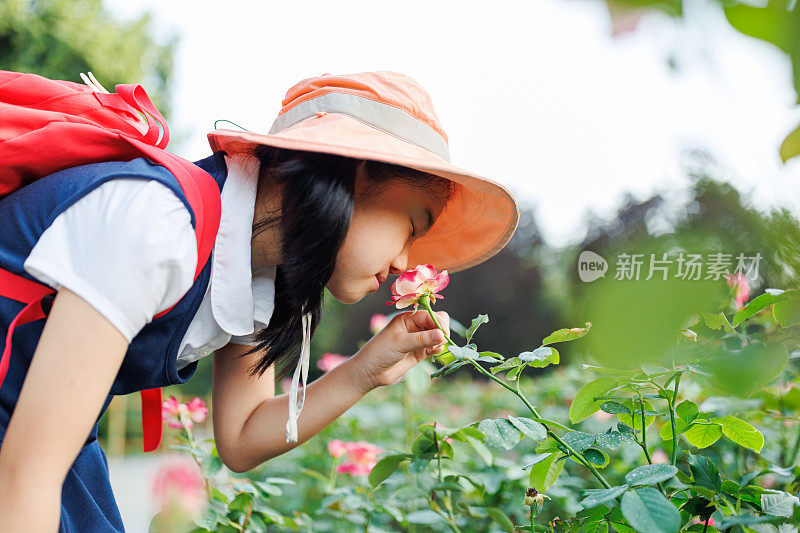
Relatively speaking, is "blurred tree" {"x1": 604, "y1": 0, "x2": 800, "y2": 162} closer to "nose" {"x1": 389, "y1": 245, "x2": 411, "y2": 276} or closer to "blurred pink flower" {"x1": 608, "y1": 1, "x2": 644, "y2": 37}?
"blurred pink flower" {"x1": 608, "y1": 1, "x2": 644, "y2": 37}

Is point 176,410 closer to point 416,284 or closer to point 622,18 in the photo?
point 416,284

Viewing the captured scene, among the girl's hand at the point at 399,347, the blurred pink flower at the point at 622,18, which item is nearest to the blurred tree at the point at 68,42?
the girl's hand at the point at 399,347

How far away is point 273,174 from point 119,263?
356mm

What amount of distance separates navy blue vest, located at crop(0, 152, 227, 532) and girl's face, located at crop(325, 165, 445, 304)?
0.22 metres

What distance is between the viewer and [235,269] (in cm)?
99

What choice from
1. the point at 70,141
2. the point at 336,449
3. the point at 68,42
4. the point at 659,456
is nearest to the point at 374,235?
the point at 70,141

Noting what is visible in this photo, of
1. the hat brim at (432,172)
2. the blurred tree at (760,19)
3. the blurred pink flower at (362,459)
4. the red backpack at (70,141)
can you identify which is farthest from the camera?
the blurred pink flower at (362,459)

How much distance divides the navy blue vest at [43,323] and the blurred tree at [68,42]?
28.6ft

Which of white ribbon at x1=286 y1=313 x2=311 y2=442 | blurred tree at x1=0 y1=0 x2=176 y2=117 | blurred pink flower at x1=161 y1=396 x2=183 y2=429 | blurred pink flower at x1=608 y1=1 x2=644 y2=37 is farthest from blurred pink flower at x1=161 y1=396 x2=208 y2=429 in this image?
blurred tree at x1=0 y1=0 x2=176 y2=117

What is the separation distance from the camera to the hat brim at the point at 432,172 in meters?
0.96

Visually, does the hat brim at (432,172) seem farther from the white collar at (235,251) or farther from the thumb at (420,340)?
the thumb at (420,340)

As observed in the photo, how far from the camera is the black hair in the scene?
997mm

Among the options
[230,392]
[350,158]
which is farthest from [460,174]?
[230,392]

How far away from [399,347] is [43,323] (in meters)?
0.55
